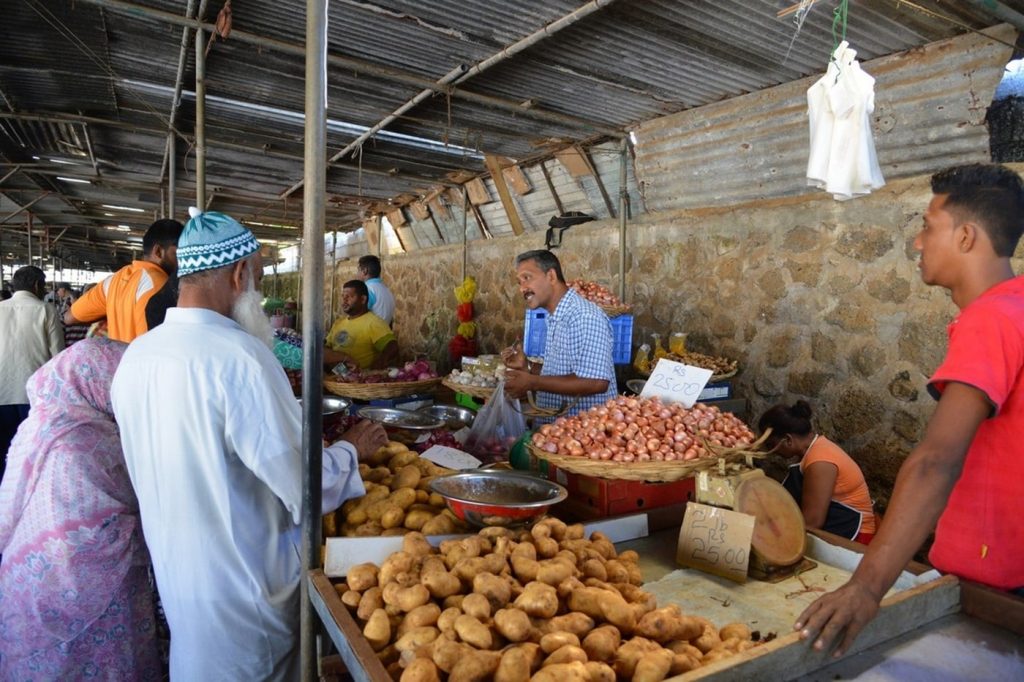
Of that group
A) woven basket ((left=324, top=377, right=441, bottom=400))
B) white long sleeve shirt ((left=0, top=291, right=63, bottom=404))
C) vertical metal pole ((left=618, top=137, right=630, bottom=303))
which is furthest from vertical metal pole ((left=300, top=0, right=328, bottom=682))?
white long sleeve shirt ((left=0, top=291, right=63, bottom=404))

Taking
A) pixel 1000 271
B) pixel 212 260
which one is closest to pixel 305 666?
pixel 212 260

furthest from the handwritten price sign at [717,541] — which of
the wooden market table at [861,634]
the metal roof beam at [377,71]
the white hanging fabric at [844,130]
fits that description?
the metal roof beam at [377,71]

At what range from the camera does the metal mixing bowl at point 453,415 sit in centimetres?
423

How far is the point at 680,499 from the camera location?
8.62 feet

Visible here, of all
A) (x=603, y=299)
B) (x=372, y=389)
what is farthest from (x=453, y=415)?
(x=603, y=299)

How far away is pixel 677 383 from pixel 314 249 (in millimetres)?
1814

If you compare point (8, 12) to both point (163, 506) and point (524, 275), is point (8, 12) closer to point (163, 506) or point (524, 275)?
point (524, 275)

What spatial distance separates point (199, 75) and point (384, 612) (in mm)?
4349

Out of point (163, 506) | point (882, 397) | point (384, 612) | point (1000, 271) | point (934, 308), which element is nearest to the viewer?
point (384, 612)

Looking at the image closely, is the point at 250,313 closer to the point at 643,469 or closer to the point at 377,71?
the point at 643,469

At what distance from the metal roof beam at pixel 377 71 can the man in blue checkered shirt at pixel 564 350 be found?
1.85 metres

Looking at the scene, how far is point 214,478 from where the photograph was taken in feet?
6.19

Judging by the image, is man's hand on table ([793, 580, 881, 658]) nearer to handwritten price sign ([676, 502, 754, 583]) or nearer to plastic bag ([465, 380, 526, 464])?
handwritten price sign ([676, 502, 754, 583])

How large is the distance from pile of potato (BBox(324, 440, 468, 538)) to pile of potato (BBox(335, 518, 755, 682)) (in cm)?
22
